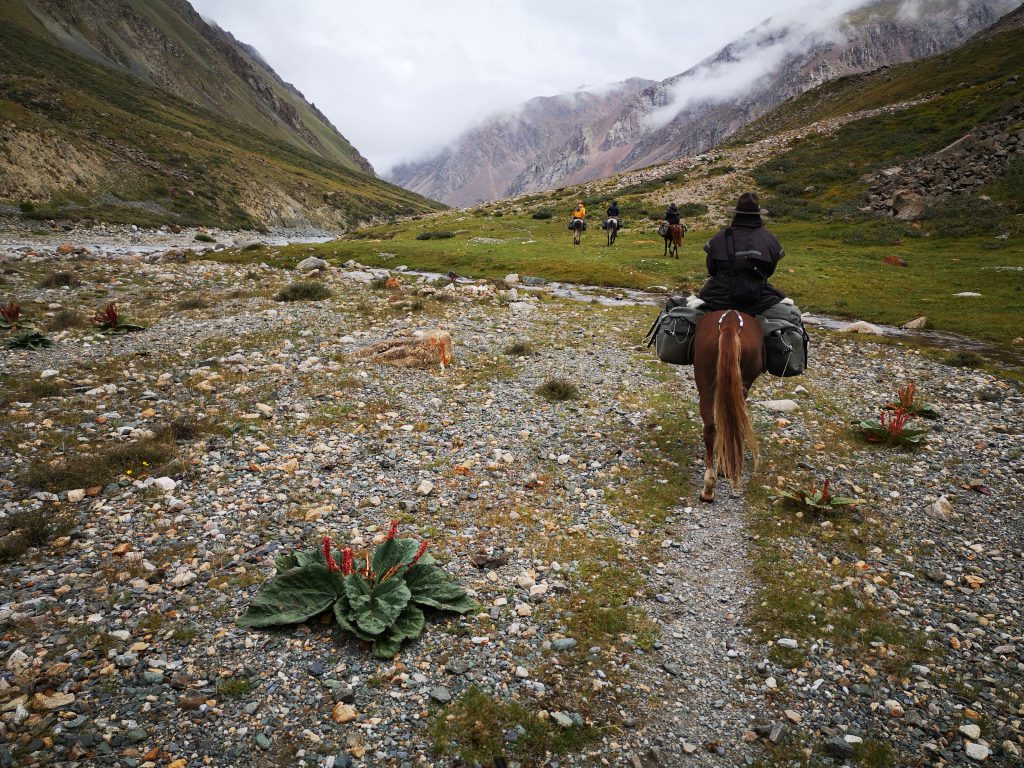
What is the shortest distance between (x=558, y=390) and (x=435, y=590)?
292 inches

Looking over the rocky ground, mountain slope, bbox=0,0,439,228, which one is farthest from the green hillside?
mountain slope, bbox=0,0,439,228

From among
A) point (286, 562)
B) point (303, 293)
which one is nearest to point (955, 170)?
point (303, 293)

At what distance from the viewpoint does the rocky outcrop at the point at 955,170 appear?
4178 centimetres

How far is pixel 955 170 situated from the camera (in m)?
43.9

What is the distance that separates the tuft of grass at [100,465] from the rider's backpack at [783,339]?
10034 mm

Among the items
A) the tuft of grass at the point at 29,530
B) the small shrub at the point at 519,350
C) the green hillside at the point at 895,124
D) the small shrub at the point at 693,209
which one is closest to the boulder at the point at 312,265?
the small shrub at the point at 519,350

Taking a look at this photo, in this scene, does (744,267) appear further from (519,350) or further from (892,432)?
(519,350)

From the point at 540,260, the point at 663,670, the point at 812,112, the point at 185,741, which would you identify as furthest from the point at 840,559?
the point at 812,112

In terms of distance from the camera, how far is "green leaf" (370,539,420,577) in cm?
609

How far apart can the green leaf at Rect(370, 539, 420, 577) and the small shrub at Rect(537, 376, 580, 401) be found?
681 centimetres

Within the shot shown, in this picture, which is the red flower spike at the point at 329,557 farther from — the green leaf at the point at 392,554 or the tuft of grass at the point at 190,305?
the tuft of grass at the point at 190,305

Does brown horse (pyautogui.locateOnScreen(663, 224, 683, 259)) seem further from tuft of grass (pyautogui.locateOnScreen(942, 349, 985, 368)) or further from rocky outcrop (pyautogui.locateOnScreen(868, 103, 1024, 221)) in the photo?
tuft of grass (pyautogui.locateOnScreen(942, 349, 985, 368))

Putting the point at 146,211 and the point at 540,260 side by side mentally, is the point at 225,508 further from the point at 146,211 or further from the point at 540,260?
the point at 146,211

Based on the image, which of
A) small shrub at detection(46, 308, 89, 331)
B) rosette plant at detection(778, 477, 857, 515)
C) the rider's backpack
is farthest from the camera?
small shrub at detection(46, 308, 89, 331)
